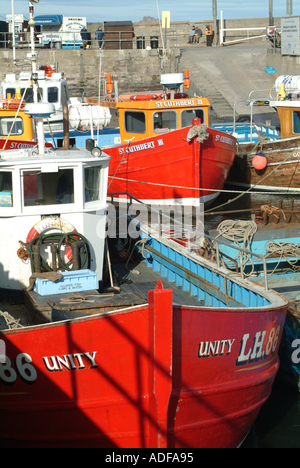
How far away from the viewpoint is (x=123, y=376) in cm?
550

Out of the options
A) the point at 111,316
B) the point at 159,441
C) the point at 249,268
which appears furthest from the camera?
the point at 249,268

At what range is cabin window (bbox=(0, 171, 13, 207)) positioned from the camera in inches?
285

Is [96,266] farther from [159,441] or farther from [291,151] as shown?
[291,151]

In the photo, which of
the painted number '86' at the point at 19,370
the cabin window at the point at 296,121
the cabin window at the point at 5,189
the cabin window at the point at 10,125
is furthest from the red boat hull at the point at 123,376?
the cabin window at the point at 296,121

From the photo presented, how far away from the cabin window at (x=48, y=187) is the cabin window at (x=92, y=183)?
0.76ft

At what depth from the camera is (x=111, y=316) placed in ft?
17.4

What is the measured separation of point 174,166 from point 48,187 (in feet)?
30.3

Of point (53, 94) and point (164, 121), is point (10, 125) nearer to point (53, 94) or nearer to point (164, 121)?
point (53, 94)

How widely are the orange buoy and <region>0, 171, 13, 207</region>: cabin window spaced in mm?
12829

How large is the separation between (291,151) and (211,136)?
3617 millimetres

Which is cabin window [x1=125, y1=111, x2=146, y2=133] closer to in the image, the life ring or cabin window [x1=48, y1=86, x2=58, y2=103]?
cabin window [x1=48, y1=86, x2=58, y2=103]

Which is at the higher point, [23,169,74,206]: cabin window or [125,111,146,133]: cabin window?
[125,111,146,133]: cabin window

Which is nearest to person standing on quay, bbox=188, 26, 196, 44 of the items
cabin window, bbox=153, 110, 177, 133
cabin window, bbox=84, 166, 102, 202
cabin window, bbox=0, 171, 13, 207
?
cabin window, bbox=153, 110, 177, 133
